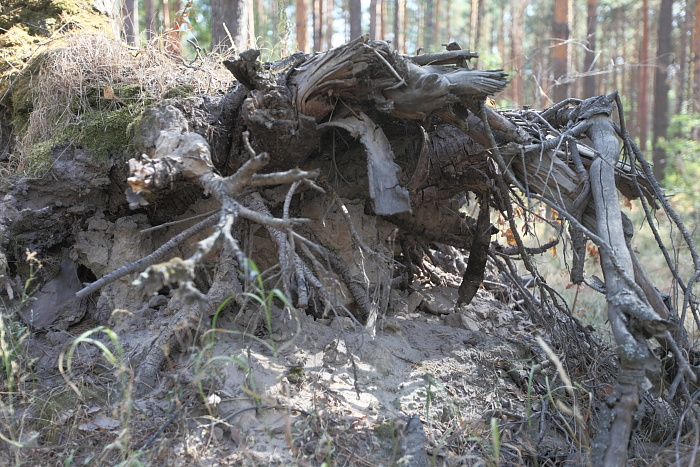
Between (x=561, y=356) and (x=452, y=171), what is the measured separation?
1.31 metres

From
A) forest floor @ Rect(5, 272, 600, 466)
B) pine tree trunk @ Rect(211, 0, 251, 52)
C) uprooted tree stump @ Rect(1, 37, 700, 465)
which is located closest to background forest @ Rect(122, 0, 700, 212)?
pine tree trunk @ Rect(211, 0, 251, 52)

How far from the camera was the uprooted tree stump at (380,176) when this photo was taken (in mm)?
2199

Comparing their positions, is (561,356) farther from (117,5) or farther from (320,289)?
(117,5)

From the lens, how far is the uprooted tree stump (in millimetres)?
2199

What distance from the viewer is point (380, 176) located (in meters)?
2.72

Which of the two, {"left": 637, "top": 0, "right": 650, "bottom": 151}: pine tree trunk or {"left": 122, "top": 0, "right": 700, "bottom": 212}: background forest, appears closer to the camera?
{"left": 122, "top": 0, "right": 700, "bottom": 212}: background forest

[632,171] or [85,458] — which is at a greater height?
[632,171]

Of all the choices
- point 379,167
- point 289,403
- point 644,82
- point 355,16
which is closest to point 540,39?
point 355,16

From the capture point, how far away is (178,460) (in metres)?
2.09

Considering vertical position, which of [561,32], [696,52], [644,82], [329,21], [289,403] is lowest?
[289,403]

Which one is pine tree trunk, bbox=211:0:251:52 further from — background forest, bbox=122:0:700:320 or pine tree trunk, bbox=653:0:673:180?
pine tree trunk, bbox=653:0:673:180

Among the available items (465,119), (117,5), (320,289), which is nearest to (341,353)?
(320,289)

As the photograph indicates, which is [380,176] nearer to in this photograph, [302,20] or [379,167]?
[379,167]

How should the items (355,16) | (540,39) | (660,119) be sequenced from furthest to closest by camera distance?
(660,119) → (355,16) → (540,39)
